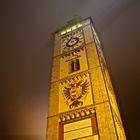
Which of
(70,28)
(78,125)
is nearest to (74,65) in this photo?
(78,125)

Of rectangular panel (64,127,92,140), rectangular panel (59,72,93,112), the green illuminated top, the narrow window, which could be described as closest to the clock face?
the green illuminated top

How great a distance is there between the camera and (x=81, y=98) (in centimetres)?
909

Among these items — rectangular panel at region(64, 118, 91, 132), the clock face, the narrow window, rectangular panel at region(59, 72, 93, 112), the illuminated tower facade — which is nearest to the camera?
the illuminated tower facade

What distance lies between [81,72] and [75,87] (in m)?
1.00

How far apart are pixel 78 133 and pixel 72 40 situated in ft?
24.0

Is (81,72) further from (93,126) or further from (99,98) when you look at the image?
(93,126)

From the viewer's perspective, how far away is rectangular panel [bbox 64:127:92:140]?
7.65 metres

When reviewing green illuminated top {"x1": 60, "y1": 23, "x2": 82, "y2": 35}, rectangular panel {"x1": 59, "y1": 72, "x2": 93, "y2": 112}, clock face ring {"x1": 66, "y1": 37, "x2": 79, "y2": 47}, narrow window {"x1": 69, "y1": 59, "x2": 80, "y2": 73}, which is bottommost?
rectangular panel {"x1": 59, "y1": 72, "x2": 93, "y2": 112}

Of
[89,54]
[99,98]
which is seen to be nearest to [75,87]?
[99,98]

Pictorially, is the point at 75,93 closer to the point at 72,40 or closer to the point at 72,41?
the point at 72,41

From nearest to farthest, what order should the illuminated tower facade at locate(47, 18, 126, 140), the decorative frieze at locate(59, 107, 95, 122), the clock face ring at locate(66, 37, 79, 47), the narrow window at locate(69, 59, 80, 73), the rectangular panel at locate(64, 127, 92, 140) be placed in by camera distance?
the rectangular panel at locate(64, 127, 92, 140)
the illuminated tower facade at locate(47, 18, 126, 140)
the decorative frieze at locate(59, 107, 95, 122)
the narrow window at locate(69, 59, 80, 73)
the clock face ring at locate(66, 37, 79, 47)

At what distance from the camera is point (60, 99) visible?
960cm

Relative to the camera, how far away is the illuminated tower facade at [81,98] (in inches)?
306

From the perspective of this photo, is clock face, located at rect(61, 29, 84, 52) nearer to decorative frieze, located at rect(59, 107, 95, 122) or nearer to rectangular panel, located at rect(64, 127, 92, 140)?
decorative frieze, located at rect(59, 107, 95, 122)
